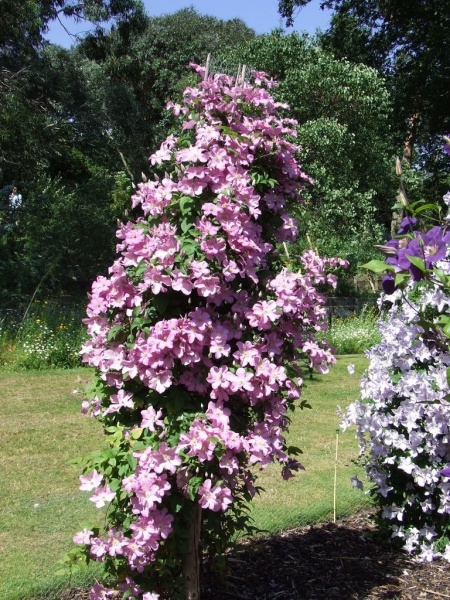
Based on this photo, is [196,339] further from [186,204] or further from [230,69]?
[230,69]

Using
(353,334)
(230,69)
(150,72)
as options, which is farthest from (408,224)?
(150,72)

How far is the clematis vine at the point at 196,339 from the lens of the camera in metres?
2.33

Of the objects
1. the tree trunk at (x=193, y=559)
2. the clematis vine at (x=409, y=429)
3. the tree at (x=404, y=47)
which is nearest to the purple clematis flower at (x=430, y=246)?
the tree trunk at (x=193, y=559)

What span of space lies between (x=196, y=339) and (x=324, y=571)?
1.62 meters

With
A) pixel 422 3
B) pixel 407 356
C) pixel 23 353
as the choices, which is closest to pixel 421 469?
pixel 407 356

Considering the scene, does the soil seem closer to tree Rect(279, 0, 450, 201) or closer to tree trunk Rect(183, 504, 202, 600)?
tree trunk Rect(183, 504, 202, 600)

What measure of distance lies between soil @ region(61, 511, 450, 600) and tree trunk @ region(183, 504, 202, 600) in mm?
287

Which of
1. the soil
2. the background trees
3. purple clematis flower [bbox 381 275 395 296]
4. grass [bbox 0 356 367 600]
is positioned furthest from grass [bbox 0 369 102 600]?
the background trees

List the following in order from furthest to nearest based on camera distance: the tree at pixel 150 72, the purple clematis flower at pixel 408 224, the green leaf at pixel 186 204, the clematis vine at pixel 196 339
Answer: the tree at pixel 150 72 < the green leaf at pixel 186 204 < the clematis vine at pixel 196 339 < the purple clematis flower at pixel 408 224

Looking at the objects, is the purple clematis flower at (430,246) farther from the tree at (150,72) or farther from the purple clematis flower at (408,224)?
the tree at (150,72)

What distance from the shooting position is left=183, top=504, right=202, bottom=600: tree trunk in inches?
104

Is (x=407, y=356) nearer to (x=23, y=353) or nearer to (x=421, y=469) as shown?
(x=421, y=469)

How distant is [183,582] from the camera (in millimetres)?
2594

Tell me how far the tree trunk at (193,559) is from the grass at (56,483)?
66cm
